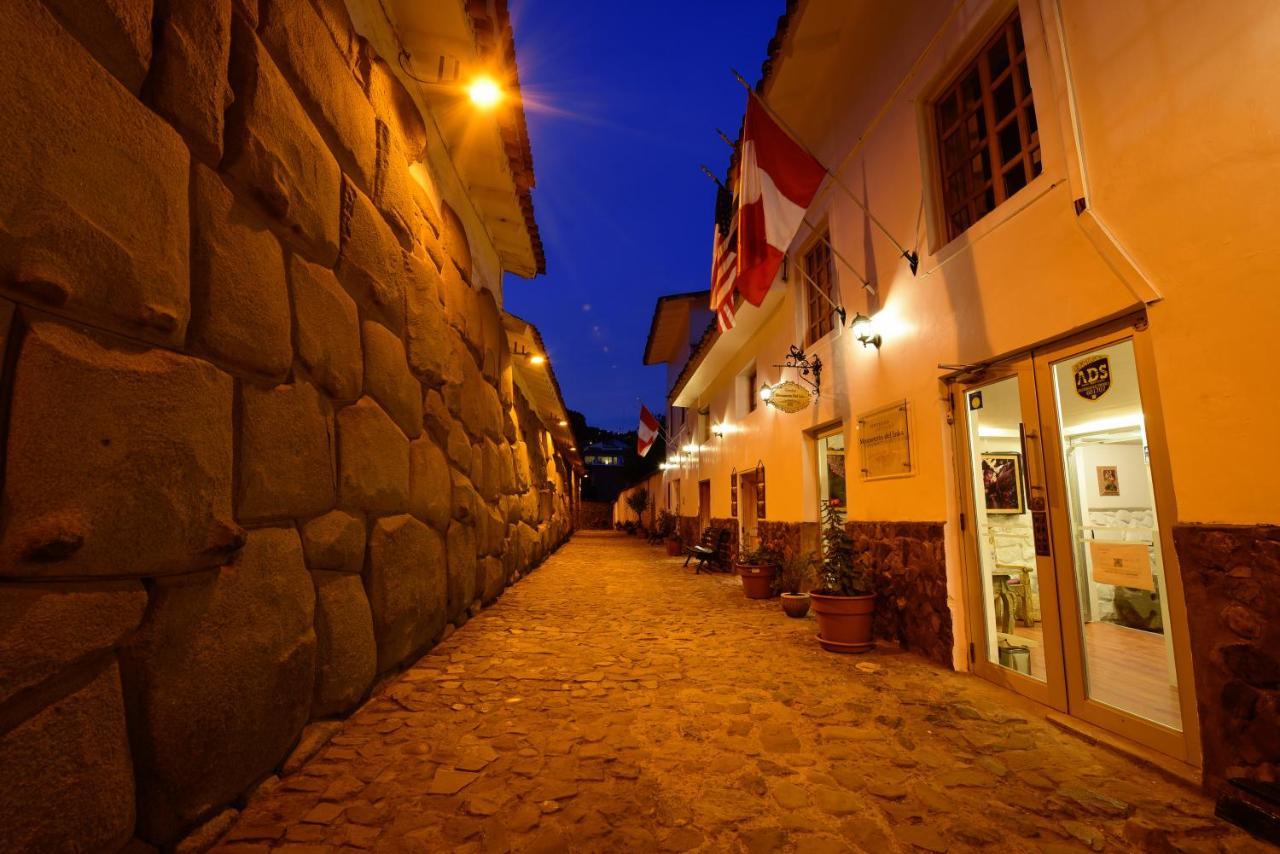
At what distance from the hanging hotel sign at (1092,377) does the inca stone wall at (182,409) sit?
171 inches

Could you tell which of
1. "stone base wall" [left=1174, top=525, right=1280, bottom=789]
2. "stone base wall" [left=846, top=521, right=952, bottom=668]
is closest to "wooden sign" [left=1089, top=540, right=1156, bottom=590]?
"stone base wall" [left=1174, top=525, right=1280, bottom=789]

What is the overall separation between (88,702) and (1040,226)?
4.98 metres

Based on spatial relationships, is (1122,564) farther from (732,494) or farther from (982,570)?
(732,494)

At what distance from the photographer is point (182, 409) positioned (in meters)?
1.77

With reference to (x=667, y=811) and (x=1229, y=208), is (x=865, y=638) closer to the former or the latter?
(x=667, y=811)

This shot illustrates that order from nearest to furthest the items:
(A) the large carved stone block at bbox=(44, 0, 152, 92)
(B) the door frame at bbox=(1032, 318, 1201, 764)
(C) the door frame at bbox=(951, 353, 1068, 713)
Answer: (A) the large carved stone block at bbox=(44, 0, 152, 92)
(B) the door frame at bbox=(1032, 318, 1201, 764)
(C) the door frame at bbox=(951, 353, 1068, 713)

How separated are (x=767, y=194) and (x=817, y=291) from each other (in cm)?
192

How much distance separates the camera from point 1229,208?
2.40m

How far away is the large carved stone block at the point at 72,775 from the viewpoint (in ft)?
4.14

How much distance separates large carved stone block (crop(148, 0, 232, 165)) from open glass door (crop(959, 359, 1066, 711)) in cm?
457

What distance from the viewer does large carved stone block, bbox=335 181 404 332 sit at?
304cm

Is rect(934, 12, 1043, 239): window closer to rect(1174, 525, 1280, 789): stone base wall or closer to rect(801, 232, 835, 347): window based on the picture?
rect(801, 232, 835, 347): window

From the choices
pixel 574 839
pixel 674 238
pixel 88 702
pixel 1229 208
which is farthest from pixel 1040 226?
pixel 674 238

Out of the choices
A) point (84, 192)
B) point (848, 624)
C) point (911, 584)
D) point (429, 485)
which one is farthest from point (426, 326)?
point (911, 584)
